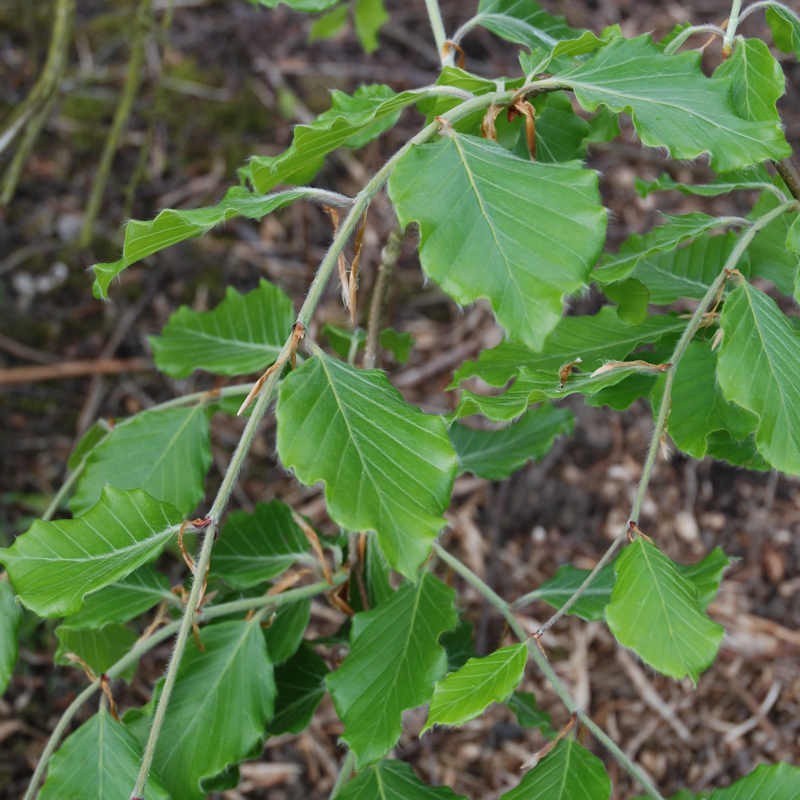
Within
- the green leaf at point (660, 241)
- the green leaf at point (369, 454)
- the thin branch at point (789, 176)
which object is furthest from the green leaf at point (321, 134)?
the thin branch at point (789, 176)

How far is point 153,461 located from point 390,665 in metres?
0.39

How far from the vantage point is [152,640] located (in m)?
1.07

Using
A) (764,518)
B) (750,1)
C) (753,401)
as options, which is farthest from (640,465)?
(753,401)

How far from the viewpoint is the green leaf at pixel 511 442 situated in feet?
4.63

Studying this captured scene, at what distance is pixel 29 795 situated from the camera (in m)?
1.09

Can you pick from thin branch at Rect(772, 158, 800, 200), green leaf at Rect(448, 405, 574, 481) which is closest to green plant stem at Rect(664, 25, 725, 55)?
thin branch at Rect(772, 158, 800, 200)

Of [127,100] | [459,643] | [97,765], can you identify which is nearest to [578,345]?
[459,643]

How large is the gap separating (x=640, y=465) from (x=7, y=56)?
6.80 feet

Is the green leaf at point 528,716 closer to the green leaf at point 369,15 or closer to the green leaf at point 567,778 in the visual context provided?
the green leaf at point 567,778

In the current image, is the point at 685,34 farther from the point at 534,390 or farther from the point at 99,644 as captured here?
the point at 99,644

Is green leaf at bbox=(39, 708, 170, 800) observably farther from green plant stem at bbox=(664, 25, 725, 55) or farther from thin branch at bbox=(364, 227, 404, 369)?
green plant stem at bbox=(664, 25, 725, 55)

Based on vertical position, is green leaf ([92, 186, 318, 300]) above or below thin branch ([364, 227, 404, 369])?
above

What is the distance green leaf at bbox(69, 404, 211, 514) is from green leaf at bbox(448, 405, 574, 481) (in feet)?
1.19

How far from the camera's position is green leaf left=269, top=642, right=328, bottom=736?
4.27 feet
